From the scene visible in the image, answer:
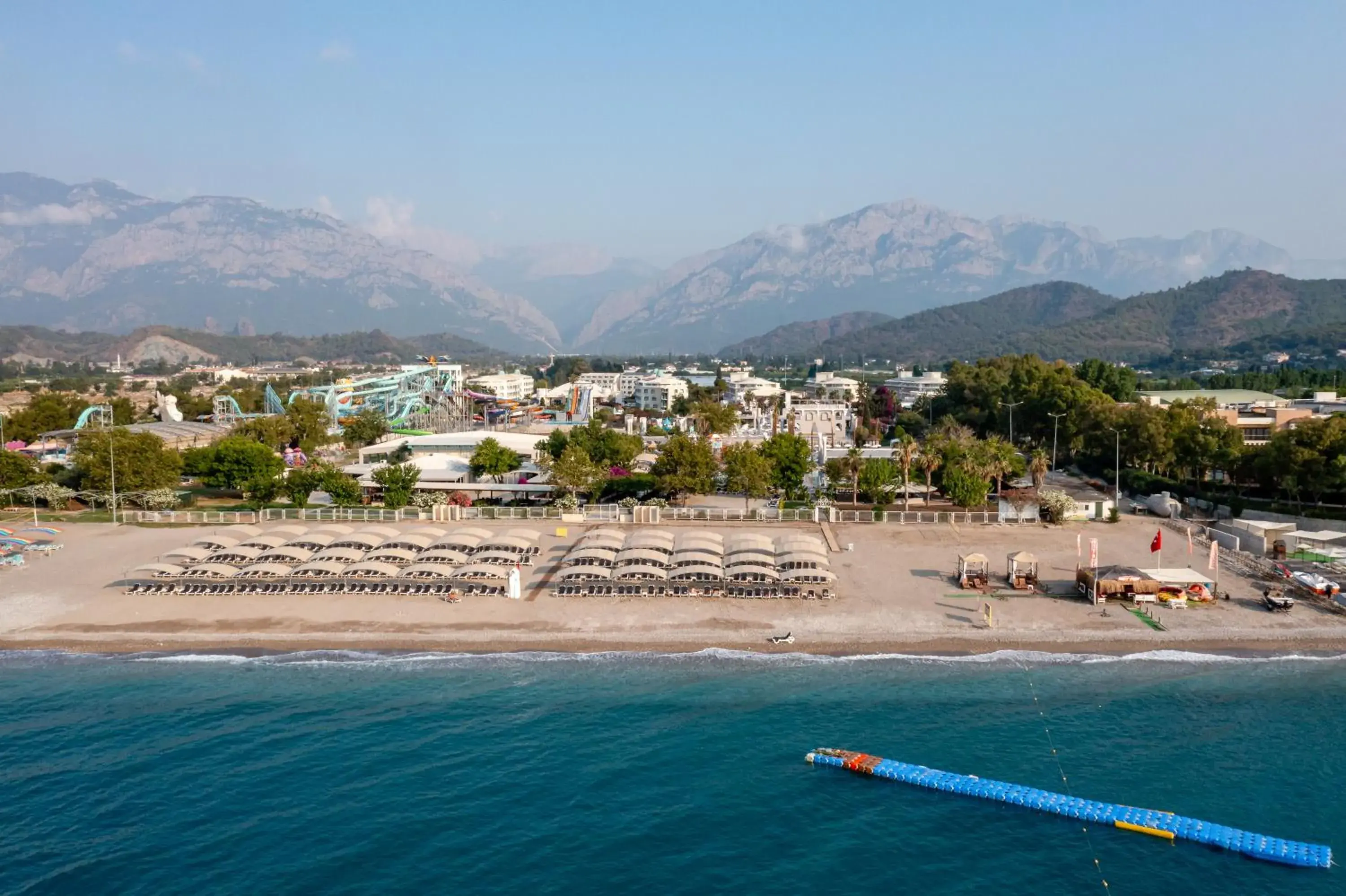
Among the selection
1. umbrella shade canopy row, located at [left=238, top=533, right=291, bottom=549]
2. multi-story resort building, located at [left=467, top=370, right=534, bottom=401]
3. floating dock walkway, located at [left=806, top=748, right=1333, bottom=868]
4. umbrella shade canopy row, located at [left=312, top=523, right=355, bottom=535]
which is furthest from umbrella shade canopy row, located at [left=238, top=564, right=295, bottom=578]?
multi-story resort building, located at [left=467, top=370, right=534, bottom=401]

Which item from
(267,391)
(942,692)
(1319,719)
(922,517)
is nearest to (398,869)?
(942,692)

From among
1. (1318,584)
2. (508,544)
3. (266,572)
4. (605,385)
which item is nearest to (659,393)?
(605,385)

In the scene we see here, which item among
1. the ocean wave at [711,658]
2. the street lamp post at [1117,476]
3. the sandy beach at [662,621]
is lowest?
the ocean wave at [711,658]

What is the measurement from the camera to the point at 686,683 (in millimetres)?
28859

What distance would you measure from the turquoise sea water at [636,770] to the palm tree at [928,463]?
2303 cm

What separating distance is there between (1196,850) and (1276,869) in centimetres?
144

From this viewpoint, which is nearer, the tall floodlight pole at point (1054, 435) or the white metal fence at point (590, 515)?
the white metal fence at point (590, 515)

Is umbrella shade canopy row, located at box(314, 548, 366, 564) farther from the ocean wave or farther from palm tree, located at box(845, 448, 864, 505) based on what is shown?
palm tree, located at box(845, 448, 864, 505)

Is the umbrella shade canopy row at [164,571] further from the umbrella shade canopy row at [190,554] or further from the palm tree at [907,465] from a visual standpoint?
the palm tree at [907,465]

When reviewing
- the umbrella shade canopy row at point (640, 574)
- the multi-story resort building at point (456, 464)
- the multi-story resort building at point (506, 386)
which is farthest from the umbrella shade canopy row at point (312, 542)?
the multi-story resort building at point (506, 386)

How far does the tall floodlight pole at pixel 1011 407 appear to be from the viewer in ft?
249

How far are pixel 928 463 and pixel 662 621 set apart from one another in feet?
80.5

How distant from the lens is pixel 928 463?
52781mm

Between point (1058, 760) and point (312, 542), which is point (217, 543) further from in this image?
point (1058, 760)
